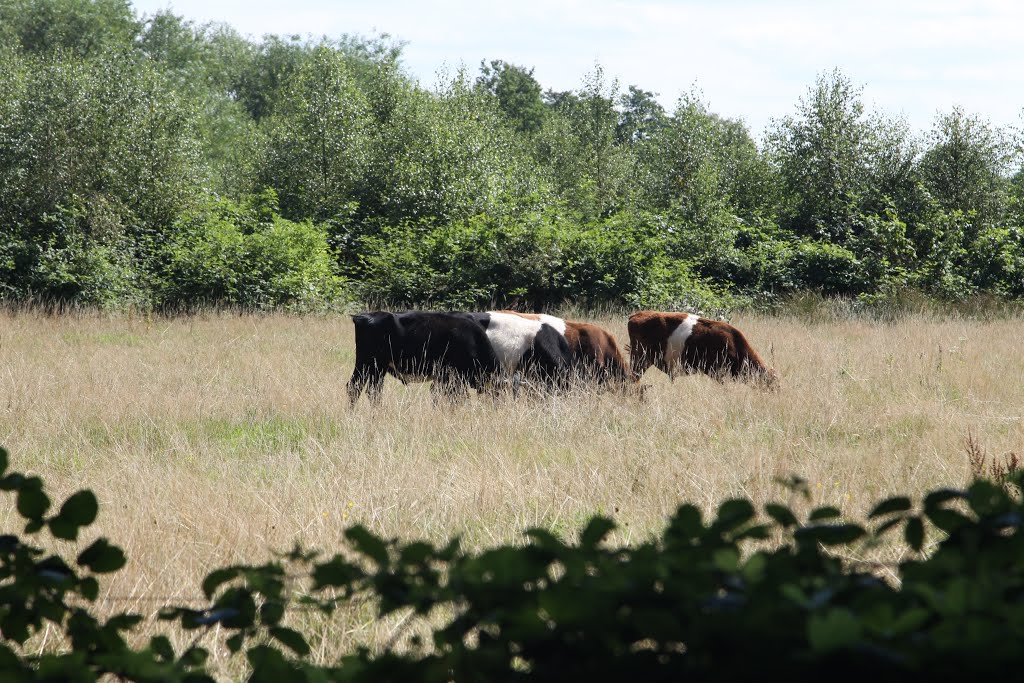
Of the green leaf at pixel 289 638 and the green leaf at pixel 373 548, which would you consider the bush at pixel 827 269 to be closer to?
the green leaf at pixel 289 638

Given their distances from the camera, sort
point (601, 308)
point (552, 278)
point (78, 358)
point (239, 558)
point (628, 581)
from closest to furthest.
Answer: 1. point (628, 581)
2. point (239, 558)
3. point (78, 358)
4. point (601, 308)
5. point (552, 278)

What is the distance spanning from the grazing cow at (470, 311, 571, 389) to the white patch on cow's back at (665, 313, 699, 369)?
1.44 metres

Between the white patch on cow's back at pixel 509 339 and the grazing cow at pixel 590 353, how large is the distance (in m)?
0.17

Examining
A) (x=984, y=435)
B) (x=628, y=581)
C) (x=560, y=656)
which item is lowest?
(x=984, y=435)

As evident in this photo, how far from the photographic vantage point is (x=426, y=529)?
508 centimetres

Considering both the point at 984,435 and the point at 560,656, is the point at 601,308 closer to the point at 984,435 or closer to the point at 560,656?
the point at 984,435

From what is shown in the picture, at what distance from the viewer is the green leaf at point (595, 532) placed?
4.64ft

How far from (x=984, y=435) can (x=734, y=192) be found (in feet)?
93.5

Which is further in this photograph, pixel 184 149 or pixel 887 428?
pixel 184 149

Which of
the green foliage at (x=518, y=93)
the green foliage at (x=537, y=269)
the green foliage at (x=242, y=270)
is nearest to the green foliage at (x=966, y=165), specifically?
the green foliage at (x=537, y=269)

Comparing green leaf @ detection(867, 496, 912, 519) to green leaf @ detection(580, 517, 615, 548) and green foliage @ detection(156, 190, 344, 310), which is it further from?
green foliage @ detection(156, 190, 344, 310)

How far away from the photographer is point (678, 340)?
10000 millimetres

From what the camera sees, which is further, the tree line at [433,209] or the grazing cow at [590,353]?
the tree line at [433,209]

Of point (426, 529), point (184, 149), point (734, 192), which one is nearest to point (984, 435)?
point (426, 529)
